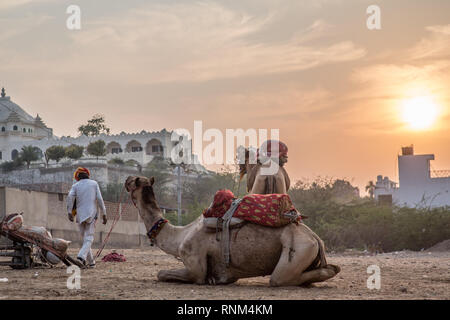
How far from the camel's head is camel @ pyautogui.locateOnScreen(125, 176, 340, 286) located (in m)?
0.62

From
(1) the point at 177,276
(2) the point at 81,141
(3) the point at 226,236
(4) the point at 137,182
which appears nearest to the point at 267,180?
(3) the point at 226,236

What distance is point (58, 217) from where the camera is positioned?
85.3 ft

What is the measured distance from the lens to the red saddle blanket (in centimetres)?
848

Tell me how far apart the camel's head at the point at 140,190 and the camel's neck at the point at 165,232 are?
0.25 feet

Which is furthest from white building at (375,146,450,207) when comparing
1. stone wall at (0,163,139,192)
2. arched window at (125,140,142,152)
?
arched window at (125,140,142,152)

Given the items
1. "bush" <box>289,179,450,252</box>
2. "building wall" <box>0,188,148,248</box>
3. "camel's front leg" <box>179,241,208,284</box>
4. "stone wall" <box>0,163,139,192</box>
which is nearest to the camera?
"camel's front leg" <box>179,241,208,284</box>

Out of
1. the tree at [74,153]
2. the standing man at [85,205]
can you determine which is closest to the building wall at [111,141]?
the tree at [74,153]

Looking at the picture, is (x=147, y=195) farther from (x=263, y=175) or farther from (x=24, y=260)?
(x=24, y=260)

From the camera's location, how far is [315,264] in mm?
8656

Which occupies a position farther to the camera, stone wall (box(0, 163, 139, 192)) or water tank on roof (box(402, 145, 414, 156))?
stone wall (box(0, 163, 139, 192))

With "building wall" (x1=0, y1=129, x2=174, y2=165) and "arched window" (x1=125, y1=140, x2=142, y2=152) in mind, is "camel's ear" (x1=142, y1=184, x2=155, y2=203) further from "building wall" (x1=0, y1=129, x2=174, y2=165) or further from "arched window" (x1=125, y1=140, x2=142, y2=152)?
"arched window" (x1=125, y1=140, x2=142, y2=152)

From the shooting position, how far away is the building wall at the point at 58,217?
22500 millimetres

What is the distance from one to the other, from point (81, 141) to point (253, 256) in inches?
3685

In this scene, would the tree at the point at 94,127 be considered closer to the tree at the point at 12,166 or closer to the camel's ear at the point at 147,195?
the tree at the point at 12,166
